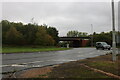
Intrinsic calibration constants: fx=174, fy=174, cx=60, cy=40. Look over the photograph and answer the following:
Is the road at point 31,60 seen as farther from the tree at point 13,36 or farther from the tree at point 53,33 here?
the tree at point 53,33

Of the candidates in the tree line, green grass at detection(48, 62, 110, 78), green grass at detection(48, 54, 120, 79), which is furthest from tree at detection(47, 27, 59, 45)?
green grass at detection(48, 62, 110, 78)

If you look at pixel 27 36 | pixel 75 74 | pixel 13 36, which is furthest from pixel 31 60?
pixel 27 36

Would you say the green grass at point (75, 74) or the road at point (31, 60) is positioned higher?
the green grass at point (75, 74)

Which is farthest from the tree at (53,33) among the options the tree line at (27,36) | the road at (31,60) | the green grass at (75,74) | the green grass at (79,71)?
the green grass at (75,74)

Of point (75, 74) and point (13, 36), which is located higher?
point (13, 36)

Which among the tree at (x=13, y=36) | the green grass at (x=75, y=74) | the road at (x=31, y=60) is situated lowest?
the road at (x=31, y=60)

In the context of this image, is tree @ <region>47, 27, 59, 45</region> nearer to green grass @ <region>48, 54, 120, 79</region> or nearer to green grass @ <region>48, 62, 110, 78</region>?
green grass @ <region>48, 54, 120, 79</region>

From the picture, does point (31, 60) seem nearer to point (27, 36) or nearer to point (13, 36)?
point (13, 36)

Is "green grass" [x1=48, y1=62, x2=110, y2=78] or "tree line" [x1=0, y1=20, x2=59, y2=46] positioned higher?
"tree line" [x1=0, y1=20, x2=59, y2=46]

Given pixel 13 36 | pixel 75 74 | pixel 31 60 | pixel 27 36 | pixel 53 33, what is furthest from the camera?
pixel 53 33

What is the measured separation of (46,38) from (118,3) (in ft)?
129

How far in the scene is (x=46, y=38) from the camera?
52531mm

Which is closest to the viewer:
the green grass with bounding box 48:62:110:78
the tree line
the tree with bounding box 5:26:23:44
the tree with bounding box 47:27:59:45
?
the green grass with bounding box 48:62:110:78

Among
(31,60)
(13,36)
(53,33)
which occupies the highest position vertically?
(53,33)
